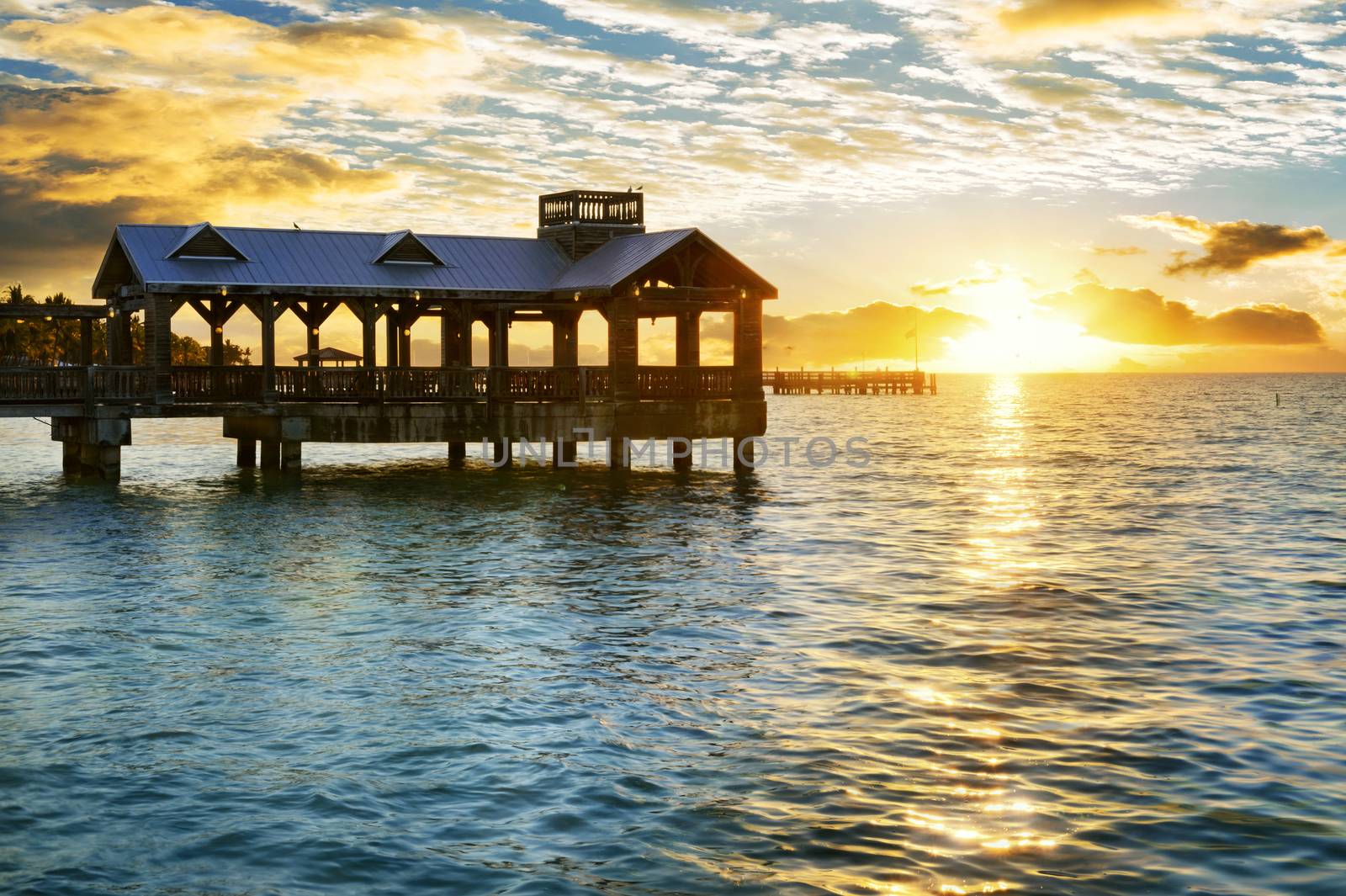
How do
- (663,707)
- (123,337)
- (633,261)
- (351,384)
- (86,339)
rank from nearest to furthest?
(663,707) < (351,384) < (633,261) < (86,339) < (123,337)

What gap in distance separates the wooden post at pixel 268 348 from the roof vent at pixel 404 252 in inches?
144

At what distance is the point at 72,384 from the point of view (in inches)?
1394

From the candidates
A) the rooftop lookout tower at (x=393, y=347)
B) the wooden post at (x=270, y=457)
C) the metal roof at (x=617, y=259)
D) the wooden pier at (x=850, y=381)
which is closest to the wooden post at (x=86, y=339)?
the rooftop lookout tower at (x=393, y=347)

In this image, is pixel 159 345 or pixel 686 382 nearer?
pixel 159 345

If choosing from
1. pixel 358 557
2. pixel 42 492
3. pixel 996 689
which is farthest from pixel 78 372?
pixel 996 689

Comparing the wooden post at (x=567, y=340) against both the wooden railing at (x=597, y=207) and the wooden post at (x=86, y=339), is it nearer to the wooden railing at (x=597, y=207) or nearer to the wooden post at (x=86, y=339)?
the wooden railing at (x=597, y=207)

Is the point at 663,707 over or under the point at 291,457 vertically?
under

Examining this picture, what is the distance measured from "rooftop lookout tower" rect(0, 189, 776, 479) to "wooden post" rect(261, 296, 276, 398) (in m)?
0.05

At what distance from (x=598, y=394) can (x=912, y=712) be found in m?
26.1

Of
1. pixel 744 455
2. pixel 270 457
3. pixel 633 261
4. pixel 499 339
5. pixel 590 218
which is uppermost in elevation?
pixel 590 218

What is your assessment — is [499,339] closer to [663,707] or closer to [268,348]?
[268,348]

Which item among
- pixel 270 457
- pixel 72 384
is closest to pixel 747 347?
pixel 270 457

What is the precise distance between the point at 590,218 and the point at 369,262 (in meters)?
8.13

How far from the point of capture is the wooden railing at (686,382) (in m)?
38.1
